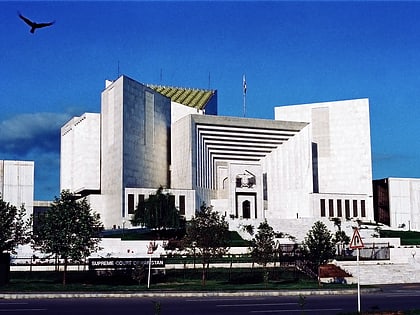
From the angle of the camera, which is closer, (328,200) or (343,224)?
(343,224)

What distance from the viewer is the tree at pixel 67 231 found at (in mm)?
35281

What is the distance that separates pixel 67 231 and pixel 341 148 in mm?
65481

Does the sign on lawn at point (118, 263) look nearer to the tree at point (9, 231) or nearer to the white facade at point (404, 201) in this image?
the tree at point (9, 231)

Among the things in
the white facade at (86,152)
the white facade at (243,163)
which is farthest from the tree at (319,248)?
the white facade at (86,152)

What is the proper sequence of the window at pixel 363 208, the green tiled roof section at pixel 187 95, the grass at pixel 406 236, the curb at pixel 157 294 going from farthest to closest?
1. the green tiled roof section at pixel 187 95
2. the window at pixel 363 208
3. the grass at pixel 406 236
4. the curb at pixel 157 294

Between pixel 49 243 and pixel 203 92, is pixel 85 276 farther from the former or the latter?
pixel 203 92

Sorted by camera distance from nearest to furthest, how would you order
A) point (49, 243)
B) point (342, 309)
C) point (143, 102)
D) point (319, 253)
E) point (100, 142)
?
point (342, 309) → point (49, 243) → point (319, 253) → point (143, 102) → point (100, 142)

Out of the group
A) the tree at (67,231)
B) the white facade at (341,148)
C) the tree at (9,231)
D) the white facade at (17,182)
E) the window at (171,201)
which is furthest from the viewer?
the white facade at (341,148)

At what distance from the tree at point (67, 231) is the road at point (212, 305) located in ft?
32.1

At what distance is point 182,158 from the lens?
8519 cm

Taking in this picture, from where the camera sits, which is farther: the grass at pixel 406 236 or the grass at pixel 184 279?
the grass at pixel 406 236

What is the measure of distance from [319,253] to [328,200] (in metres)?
52.1

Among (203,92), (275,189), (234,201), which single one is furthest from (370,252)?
(203,92)

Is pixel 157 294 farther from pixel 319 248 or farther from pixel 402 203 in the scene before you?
pixel 402 203
